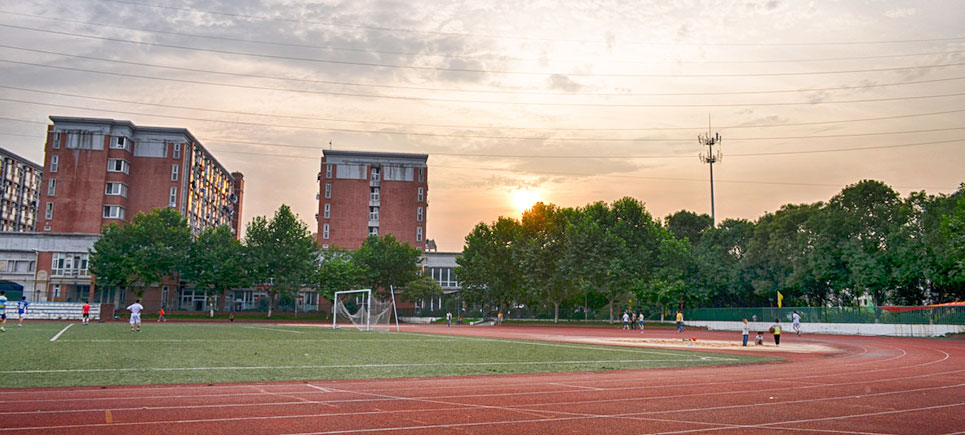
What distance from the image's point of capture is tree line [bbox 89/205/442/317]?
77.5 metres

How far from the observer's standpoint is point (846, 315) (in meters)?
55.6

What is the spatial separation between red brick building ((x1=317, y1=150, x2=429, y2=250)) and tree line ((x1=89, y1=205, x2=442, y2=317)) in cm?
1628

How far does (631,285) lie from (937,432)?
6353 centimetres

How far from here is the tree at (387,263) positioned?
8806 centimetres

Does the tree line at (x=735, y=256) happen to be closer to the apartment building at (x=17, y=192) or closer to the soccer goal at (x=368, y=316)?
the soccer goal at (x=368, y=316)

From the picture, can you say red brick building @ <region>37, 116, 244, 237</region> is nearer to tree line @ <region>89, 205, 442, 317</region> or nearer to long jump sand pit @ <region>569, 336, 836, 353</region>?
tree line @ <region>89, 205, 442, 317</region>

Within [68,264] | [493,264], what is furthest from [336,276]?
[68,264]

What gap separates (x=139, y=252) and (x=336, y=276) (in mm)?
22983

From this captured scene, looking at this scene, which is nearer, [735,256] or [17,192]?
[735,256]

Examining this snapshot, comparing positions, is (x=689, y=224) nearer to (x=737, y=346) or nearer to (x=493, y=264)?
(x=493, y=264)

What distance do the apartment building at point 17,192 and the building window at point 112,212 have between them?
42519mm

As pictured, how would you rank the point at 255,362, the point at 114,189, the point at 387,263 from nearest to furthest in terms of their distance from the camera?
the point at 255,362, the point at 387,263, the point at 114,189

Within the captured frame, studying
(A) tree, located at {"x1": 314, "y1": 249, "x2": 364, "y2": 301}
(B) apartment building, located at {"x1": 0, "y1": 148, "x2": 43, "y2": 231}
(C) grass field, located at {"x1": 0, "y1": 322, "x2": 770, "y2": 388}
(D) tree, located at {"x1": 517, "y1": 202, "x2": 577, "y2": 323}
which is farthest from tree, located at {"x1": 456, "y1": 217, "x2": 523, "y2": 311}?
(B) apartment building, located at {"x1": 0, "y1": 148, "x2": 43, "y2": 231}

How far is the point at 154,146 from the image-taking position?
9400 centimetres
